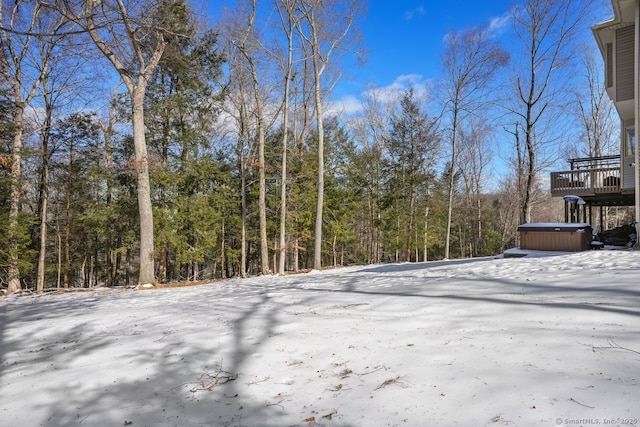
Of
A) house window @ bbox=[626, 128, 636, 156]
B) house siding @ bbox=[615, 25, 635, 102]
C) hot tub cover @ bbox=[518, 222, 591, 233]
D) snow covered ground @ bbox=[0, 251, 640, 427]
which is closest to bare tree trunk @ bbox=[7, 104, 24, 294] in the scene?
snow covered ground @ bbox=[0, 251, 640, 427]

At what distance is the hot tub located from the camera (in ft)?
31.7

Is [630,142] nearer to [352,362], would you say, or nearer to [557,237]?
[557,237]

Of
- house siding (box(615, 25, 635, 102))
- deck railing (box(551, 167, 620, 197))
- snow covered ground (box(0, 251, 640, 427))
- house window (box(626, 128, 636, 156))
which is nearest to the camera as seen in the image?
snow covered ground (box(0, 251, 640, 427))

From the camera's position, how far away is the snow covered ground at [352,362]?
1.98 m

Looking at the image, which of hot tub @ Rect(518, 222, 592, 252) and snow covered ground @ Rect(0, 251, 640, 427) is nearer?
snow covered ground @ Rect(0, 251, 640, 427)

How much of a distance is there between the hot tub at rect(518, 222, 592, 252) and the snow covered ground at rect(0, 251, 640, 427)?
580cm

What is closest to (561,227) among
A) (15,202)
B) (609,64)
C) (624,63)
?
(624,63)

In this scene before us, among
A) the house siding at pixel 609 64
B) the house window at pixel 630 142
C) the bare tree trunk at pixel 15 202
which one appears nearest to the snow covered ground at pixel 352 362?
the bare tree trunk at pixel 15 202

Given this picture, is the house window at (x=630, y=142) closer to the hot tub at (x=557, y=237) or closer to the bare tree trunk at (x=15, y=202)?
the hot tub at (x=557, y=237)

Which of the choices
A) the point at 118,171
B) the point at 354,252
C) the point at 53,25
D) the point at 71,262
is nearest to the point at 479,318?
the point at 118,171

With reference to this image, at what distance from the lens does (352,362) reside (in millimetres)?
2750

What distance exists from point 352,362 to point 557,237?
392 inches

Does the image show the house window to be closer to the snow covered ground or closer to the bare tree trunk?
the snow covered ground

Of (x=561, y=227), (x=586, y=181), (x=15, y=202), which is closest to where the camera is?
(x=561, y=227)
